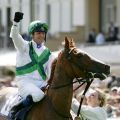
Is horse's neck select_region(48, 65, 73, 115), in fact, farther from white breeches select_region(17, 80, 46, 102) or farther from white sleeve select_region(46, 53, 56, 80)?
white sleeve select_region(46, 53, 56, 80)

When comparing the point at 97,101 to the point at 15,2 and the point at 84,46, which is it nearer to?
the point at 84,46

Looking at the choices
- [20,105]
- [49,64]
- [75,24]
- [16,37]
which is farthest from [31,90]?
[75,24]

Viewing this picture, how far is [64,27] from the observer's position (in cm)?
3931

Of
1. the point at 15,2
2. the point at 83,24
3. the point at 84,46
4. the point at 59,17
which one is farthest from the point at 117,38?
the point at 15,2

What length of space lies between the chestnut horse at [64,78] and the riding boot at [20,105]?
0.12 meters

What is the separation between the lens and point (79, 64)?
981cm

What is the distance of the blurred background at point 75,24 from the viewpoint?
31.4 meters

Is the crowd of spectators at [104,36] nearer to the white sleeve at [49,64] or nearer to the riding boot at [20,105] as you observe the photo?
the white sleeve at [49,64]

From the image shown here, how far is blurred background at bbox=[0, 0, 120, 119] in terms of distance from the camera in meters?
31.4

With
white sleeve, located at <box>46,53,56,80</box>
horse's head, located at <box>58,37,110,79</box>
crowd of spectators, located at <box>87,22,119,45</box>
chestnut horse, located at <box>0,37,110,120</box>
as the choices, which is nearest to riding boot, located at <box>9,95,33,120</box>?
chestnut horse, located at <box>0,37,110,120</box>

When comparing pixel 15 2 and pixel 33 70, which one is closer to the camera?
pixel 33 70

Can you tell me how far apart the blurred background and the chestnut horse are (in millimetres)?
18851

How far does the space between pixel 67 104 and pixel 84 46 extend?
2292 centimetres

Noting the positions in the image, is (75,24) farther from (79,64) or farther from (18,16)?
(79,64)
